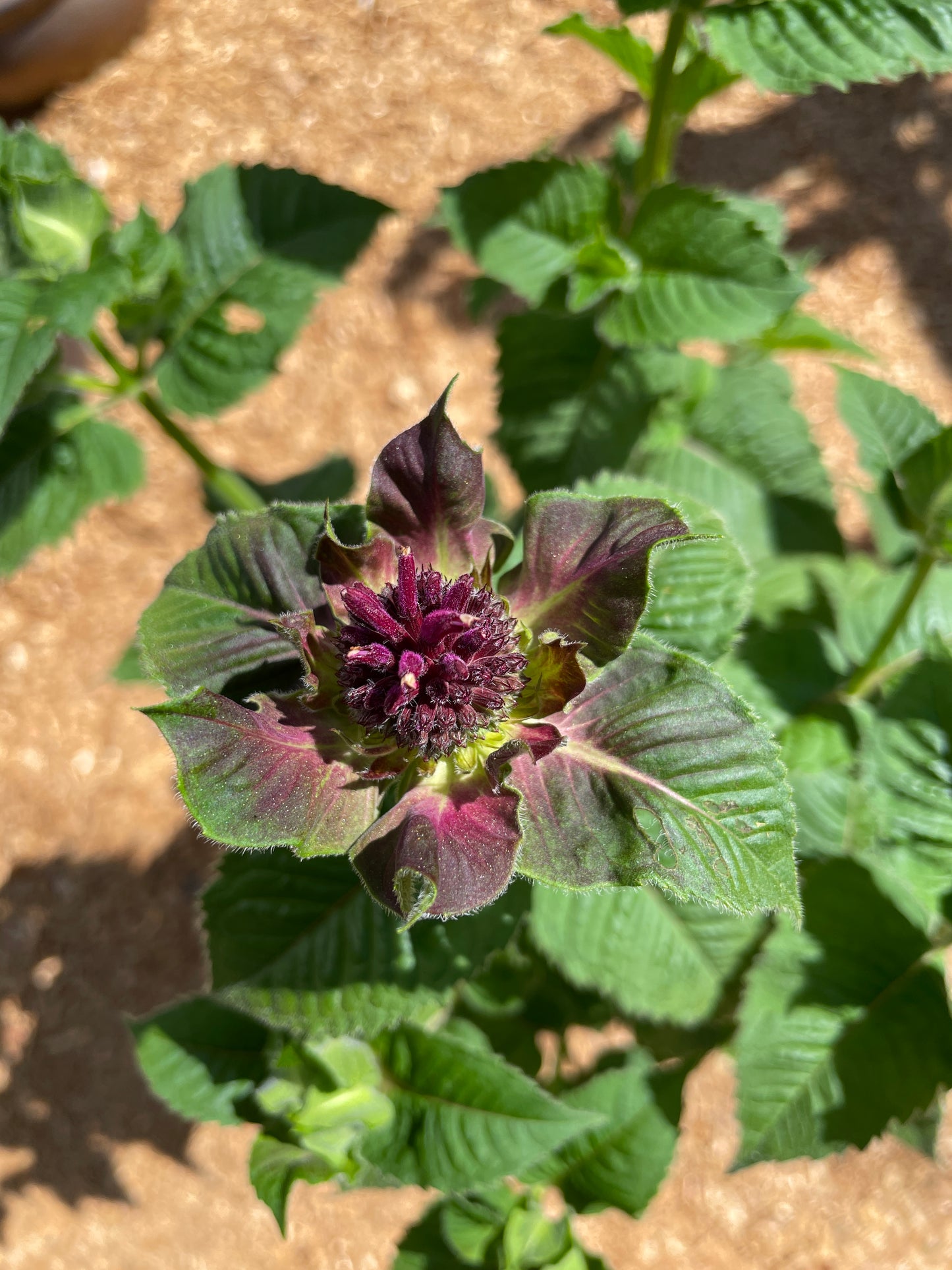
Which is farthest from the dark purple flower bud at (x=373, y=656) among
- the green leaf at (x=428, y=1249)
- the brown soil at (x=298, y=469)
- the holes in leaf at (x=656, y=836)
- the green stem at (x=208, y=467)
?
the brown soil at (x=298, y=469)

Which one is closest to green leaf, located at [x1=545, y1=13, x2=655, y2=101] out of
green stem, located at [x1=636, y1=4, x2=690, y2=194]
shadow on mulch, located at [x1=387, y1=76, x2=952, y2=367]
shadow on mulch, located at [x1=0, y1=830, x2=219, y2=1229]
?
green stem, located at [x1=636, y1=4, x2=690, y2=194]

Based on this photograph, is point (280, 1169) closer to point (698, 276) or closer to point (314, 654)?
point (314, 654)

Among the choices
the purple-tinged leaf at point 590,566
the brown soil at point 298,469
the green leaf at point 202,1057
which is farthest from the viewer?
the brown soil at point 298,469

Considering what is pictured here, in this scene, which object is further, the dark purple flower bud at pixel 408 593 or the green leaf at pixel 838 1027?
the green leaf at pixel 838 1027

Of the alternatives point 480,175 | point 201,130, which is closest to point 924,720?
point 480,175

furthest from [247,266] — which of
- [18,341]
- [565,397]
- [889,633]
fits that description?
[889,633]

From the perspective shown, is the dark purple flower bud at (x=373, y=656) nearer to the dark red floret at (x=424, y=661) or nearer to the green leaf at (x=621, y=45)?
the dark red floret at (x=424, y=661)
